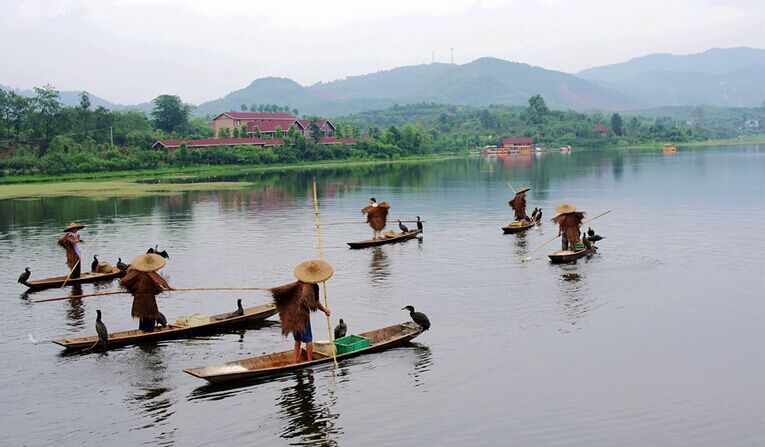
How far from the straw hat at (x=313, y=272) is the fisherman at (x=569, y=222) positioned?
12.7 meters

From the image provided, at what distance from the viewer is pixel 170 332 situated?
58.5 feet

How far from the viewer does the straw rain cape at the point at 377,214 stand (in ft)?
103

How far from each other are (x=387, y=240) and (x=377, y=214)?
1118mm

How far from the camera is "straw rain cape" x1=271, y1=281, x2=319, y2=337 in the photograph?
15281mm

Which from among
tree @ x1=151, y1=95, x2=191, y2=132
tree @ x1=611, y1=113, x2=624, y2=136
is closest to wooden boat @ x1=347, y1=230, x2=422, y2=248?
tree @ x1=151, y1=95, x2=191, y2=132

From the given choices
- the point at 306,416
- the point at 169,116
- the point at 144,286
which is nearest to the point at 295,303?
the point at 306,416

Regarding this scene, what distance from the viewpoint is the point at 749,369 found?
1527cm

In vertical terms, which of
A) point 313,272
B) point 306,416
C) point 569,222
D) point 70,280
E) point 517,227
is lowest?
point 306,416

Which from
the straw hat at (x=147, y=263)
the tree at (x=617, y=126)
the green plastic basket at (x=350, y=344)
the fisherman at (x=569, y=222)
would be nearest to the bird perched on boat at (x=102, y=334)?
the straw hat at (x=147, y=263)

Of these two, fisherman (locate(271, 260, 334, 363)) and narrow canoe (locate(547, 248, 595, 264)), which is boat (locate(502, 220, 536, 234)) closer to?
narrow canoe (locate(547, 248, 595, 264))

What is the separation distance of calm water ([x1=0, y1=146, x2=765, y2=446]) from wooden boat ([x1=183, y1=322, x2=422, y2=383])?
0.81 ft

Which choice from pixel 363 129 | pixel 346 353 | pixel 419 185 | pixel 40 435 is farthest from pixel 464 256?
pixel 363 129

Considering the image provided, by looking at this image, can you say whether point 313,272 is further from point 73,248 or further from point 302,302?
point 73,248

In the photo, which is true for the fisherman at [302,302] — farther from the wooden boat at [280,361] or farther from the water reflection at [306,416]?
the water reflection at [306,416]
